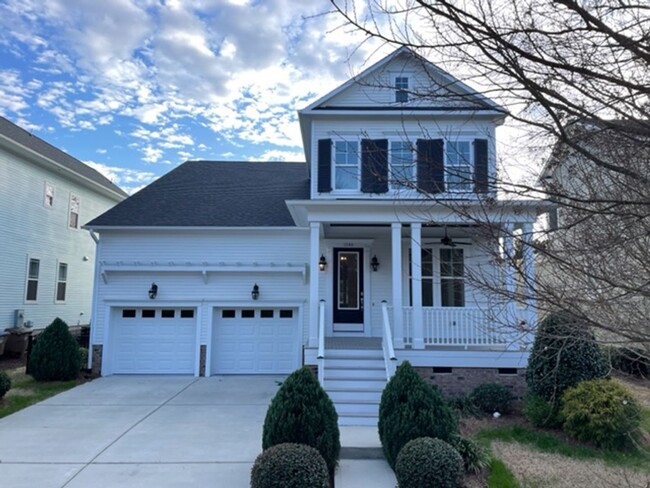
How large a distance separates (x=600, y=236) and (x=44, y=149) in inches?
766

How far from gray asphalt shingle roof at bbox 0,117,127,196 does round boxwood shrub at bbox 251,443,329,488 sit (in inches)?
563

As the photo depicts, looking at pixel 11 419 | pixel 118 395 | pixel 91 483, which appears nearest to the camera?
pixel 91 483

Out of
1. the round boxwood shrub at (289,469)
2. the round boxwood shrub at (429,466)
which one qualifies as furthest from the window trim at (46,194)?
the round boxwood shrub at (429,466)

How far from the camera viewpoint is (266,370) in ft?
42.0

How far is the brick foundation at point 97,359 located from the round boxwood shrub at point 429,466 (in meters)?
10.2

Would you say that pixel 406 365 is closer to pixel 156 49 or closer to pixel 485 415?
pixel 485 415

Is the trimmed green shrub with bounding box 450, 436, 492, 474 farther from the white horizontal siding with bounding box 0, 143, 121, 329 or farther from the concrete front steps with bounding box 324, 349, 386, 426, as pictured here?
Answer: the white horizontal siding with bounding box 0, 143, 121, 329

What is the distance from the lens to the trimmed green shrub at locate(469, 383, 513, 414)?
27.7 feet

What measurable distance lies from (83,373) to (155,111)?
8.10m

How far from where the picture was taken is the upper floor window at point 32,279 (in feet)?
51.3

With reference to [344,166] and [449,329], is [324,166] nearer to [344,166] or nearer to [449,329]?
[344,166]

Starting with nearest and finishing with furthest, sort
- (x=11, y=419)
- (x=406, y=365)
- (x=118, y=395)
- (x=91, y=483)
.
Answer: (x=91, y=483) → (x=406, y=365) → (x=11, y=419) → (x=118, y=395)

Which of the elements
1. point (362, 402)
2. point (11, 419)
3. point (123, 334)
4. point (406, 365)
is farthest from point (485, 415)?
point (123, 334)

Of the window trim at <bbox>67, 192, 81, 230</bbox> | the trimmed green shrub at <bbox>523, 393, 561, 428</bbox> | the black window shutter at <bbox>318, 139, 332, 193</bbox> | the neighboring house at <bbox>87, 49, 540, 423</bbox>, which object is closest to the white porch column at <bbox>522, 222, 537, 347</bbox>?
the trimmed green shrub at <bbox>523, 393, 561, 428</bbox>
